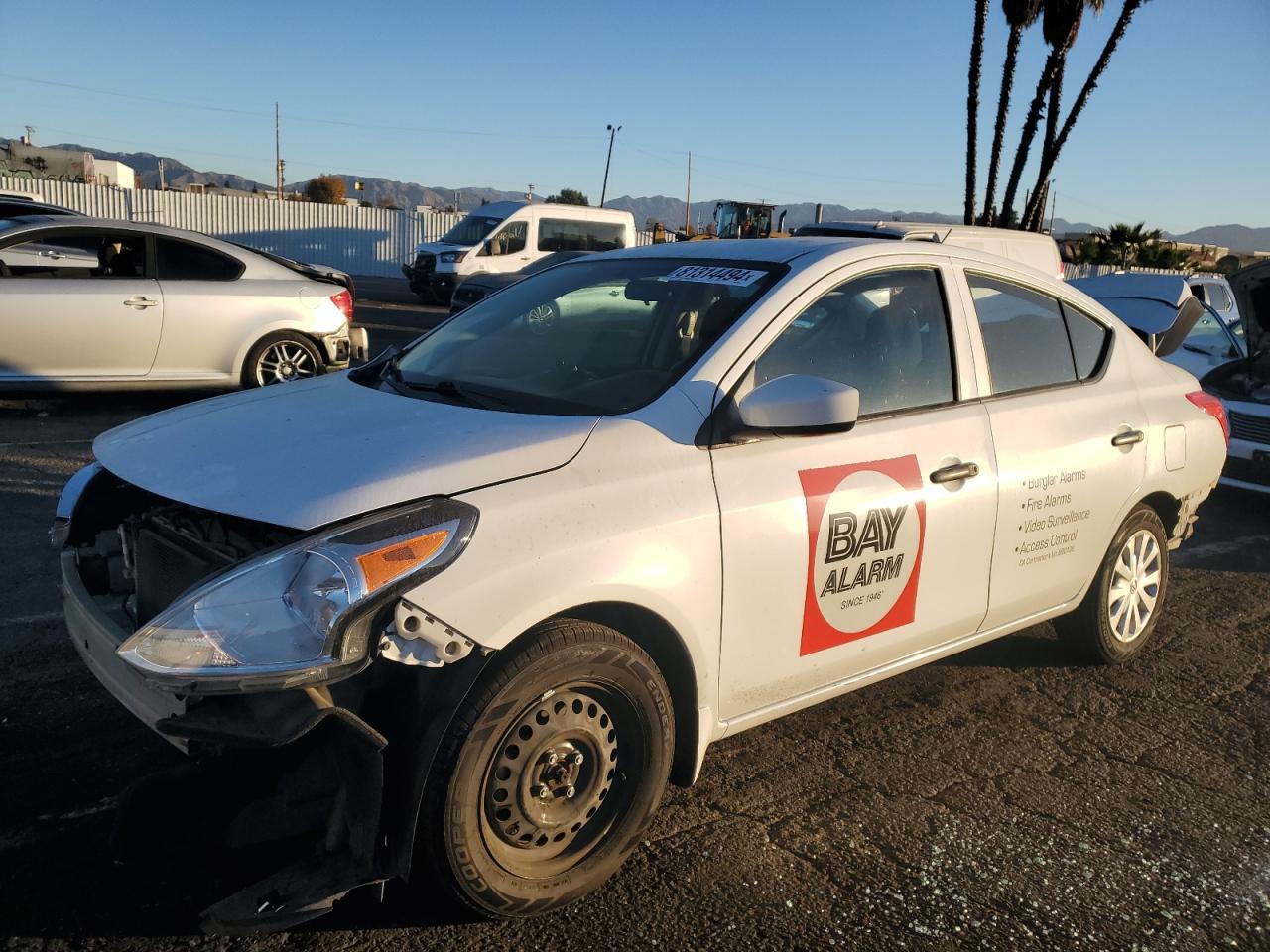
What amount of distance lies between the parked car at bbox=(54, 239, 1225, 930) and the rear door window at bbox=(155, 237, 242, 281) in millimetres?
5509

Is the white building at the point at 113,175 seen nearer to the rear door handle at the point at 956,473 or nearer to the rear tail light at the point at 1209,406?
the rear tail light at the point at 1209,406

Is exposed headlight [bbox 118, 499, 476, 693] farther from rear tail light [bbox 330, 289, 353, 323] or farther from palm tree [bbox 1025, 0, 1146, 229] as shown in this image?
palm tree [bbox 1025, 0, 1146, 229]

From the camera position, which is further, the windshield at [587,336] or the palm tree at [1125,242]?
the palm tree at [1125,242]

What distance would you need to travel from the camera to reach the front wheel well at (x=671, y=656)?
2.70 meters

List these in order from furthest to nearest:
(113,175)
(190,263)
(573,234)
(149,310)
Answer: (113,175) → (573,234) → (190,263) → (149,310)

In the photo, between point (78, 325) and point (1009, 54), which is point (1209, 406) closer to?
point (78, 325)

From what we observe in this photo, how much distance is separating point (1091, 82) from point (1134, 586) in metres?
25.5

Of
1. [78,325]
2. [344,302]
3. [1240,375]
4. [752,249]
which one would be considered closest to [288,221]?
[344,302]

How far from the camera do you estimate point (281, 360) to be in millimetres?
9047

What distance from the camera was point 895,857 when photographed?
309 cm

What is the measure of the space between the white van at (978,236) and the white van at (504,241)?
11.7m

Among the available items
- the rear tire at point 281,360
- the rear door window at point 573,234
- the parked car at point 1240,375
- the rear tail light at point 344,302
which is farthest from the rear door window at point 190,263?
the rear door window at point 573,234

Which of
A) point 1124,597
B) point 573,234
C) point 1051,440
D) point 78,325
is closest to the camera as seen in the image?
point 1051,440

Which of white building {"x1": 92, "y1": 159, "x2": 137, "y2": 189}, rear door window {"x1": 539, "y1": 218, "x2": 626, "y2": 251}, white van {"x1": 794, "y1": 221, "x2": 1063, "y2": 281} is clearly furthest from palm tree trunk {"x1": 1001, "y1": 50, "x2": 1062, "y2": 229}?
white building {"x1": 92, "y1": 159, "x2": 137, "y2": 189}
